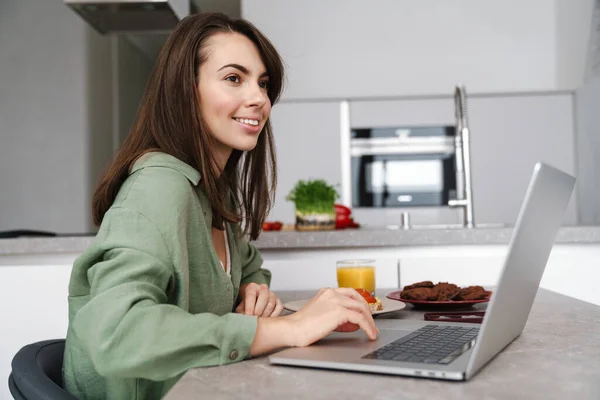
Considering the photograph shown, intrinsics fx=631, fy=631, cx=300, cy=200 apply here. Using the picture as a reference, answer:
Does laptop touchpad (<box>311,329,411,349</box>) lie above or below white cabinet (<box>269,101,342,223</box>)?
below

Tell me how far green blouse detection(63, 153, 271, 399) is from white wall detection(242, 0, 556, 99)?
Result: 3.01 m

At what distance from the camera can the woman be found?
0.74 meters

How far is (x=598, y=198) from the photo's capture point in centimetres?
369

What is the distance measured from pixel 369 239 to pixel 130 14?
58.1 inches

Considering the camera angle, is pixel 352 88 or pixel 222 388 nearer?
→ pixel 222 388

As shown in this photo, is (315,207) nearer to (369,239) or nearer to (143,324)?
(369,239)

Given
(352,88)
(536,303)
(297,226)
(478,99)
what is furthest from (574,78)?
(536,303)

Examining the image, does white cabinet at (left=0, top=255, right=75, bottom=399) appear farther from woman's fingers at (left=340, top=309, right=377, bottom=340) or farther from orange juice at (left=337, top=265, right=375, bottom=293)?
woman's fingers at (left=340, top=309, right=377, bottom=340)

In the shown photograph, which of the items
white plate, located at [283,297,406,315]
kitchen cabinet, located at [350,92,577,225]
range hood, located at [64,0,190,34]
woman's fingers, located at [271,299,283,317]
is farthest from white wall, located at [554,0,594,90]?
woman's fingers, located at [271,299,283,317]

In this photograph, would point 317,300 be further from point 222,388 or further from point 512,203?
point 512,203

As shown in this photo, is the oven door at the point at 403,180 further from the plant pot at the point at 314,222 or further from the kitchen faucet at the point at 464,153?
the plant pot at the point at 314,222

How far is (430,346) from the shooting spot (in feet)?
2.54

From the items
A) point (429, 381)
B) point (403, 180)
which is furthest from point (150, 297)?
point (403, 180)

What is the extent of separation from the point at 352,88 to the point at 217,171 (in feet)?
9.49
